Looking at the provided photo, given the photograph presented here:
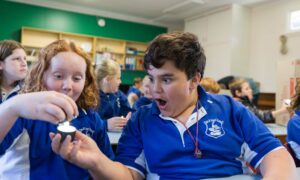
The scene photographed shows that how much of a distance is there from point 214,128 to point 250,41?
557 centimetres

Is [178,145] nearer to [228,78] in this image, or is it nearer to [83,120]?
[83,120]

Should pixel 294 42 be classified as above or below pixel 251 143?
above

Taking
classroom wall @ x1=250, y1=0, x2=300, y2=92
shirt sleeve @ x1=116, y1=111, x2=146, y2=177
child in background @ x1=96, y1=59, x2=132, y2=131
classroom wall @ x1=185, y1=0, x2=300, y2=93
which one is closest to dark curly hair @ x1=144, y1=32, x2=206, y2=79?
shirt sleeve @ x1=116, y1=111, x2=146, y2=177

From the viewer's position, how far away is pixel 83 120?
1206 millimetres

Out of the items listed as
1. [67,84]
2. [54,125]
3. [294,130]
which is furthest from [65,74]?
[294,130]

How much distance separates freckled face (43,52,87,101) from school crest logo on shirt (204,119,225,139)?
0.54m

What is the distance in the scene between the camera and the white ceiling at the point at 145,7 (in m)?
5.99

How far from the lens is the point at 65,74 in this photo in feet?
3.63

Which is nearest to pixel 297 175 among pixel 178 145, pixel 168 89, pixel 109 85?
pixel 178 145

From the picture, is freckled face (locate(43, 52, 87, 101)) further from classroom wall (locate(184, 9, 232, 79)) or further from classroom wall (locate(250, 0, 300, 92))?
classroom wall (locate(184, 9, 232, 79))

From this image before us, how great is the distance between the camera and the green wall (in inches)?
235

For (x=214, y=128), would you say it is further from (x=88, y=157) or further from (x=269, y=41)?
(x=269, y=41)

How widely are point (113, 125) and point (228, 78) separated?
4.06 metres

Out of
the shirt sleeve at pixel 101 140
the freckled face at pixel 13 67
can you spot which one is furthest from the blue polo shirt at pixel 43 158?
the freckled face at pixel 13 67
